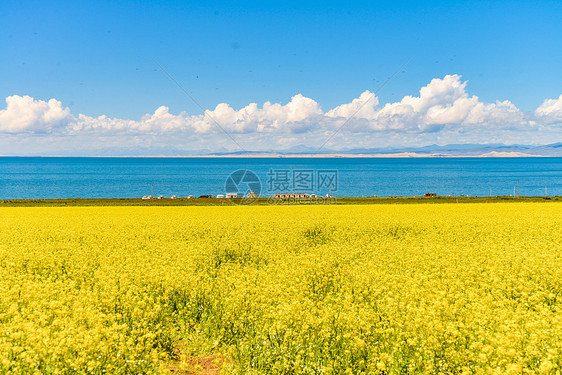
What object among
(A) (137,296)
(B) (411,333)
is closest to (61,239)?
(A) (137,296)

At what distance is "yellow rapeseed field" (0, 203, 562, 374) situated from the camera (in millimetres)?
6879

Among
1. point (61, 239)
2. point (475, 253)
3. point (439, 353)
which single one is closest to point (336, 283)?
point (439, 353)

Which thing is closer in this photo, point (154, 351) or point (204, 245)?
point (154, 351)

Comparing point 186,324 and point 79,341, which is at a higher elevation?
point 79,341

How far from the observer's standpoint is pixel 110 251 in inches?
638

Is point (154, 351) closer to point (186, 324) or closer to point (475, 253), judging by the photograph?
point (186, 324)

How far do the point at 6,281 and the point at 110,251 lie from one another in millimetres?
4906

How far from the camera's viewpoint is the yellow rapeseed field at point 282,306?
22.6 feet

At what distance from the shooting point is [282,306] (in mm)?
9367

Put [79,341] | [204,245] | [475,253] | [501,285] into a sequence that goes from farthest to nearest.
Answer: [204,245] → [475,253] → [501,285] → [79,341]

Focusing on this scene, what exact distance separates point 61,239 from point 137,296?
42.0ft

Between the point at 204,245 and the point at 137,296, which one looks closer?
the point at 137,296

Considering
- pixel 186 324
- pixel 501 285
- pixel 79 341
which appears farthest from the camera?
pixel 501 285

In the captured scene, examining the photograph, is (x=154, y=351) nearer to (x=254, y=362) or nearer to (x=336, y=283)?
(x=254, y=362)
